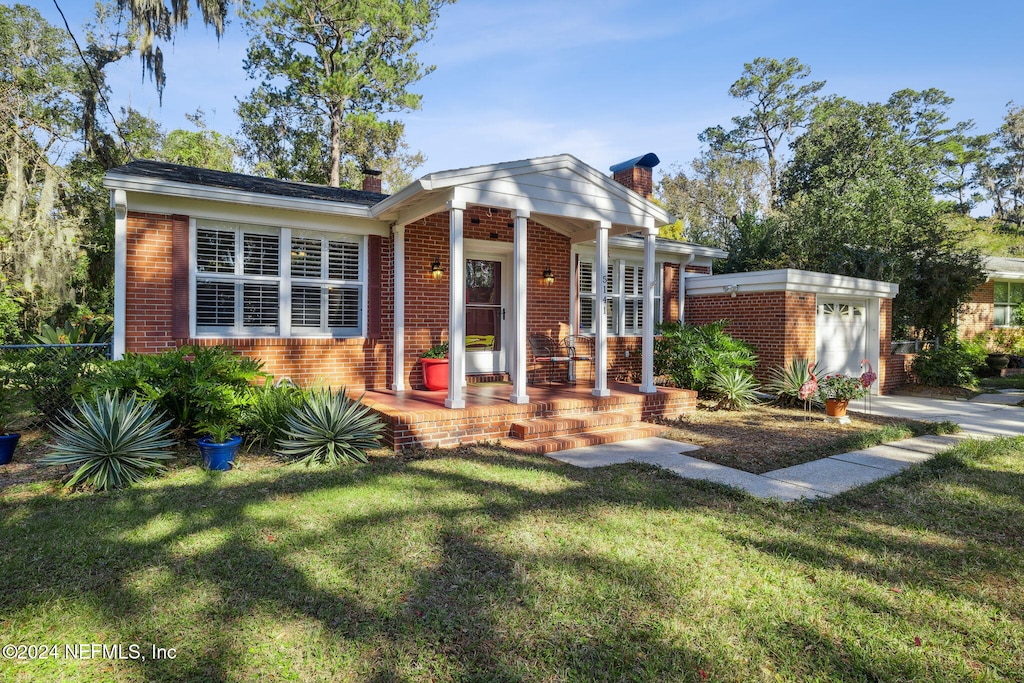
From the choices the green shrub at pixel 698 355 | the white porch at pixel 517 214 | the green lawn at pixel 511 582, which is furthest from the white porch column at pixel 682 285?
the green lawn at pixel 511 582

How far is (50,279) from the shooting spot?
11.2m

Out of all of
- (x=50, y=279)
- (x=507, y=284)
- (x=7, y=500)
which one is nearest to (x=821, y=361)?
(x=507, y=284)

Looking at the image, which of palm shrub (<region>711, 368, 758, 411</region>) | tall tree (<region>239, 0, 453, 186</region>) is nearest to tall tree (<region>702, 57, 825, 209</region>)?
tall tree (<region>239, 0, 453, 186</region>)

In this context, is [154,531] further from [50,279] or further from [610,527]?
[50,279]

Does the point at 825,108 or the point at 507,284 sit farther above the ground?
the point at 825,108

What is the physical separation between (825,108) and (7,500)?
1438 inches

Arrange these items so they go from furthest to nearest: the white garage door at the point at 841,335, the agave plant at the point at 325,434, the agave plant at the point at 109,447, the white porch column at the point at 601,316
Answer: the white garage door at the point at 841,335
the white porch column at the point at 601,316
the agave plant at the point at 325,434
the agave plant at the point at 109,447

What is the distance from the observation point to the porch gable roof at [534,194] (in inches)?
263

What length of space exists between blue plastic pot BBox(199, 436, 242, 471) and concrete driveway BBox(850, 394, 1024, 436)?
30.3 ft

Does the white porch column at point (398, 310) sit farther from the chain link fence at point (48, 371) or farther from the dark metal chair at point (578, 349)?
the chain link fence at point (48, 371)

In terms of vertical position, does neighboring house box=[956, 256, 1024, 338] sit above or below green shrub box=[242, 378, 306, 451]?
above

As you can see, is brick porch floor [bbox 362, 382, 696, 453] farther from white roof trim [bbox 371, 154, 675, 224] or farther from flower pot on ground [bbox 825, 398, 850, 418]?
white roof trim [bbox 371, 154, 675, 224]

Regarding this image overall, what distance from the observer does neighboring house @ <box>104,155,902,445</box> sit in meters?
6.73

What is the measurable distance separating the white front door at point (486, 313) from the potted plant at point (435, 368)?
3.61 ft
